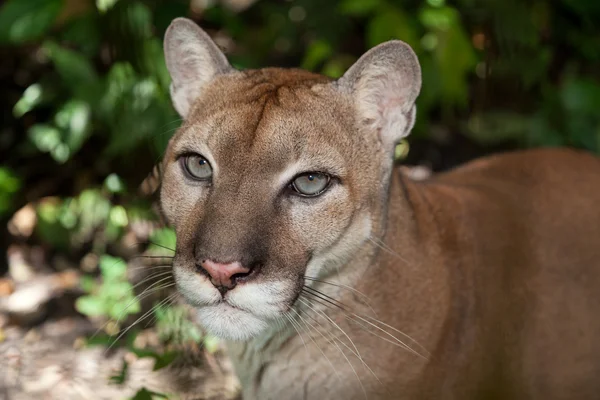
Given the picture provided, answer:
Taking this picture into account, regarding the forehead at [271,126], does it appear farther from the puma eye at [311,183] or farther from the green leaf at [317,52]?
the green leaf at [317,52]

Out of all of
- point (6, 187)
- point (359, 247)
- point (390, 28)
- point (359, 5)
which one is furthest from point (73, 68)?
point (359, 247)

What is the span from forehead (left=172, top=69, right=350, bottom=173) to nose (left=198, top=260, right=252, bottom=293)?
0.39 m

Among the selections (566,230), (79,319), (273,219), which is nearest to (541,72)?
(566,230)

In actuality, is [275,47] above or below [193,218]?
below

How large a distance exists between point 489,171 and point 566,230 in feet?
1.74

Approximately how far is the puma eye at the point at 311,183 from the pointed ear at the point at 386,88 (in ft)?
1.28

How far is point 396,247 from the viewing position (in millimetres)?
3064

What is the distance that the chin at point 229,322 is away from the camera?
2586 millimetres

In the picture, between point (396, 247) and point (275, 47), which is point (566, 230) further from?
point (275, 47)

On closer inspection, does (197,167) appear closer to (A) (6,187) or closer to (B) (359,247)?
(B) (359,247)

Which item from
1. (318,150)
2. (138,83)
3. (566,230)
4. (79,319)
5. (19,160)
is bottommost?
(79,319)

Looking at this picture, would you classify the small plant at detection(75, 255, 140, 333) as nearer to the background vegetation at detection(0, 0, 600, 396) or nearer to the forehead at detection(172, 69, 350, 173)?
the background vegetation at detection(0, 0, 600, 396)

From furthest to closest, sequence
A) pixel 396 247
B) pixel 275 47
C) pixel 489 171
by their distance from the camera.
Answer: pixel 275 47 → pixel 489 171 → pixel 396 247

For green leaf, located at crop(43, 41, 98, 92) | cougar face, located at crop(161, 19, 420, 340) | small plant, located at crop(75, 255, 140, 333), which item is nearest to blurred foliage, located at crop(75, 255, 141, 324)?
small plant, located at crop(75, 255, 140, 333)
